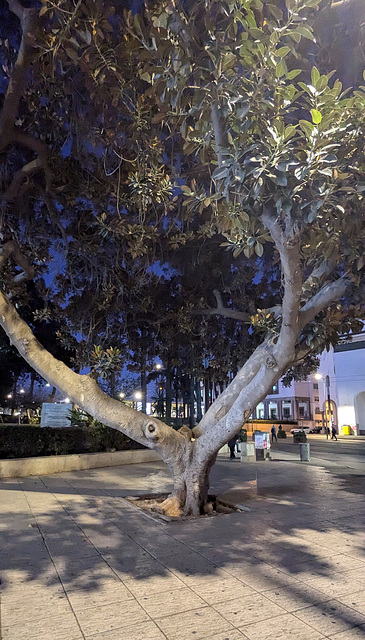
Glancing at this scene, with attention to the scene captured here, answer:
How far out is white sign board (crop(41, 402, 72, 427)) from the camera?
14.1 metres

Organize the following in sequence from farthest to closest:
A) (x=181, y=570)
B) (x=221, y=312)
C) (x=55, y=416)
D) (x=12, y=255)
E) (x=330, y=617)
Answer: (x=55, y=416) → (x=221, y=312) → (x=12, y=255) → (x=181, y=570) → (x=330, y=617)

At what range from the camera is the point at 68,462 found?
12.1m

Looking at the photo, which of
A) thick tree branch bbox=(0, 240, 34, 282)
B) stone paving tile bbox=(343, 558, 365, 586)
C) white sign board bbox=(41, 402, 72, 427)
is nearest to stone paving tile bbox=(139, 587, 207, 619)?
stone paving tile bbox=(343, 558, 365, 586)

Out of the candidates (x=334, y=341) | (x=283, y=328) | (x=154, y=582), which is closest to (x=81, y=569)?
(x=154, y=582)

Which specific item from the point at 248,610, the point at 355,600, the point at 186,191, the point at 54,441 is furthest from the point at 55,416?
the point at 355,600

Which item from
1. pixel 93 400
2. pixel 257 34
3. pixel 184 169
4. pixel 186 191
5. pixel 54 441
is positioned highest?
pixel 184 169

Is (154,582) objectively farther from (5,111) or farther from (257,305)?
(257,305)

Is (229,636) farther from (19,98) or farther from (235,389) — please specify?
(19,98)

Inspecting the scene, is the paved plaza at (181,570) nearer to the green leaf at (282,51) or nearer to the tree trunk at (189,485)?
the tree trunk at (189,485)

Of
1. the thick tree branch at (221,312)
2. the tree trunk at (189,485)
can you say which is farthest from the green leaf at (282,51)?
the thick tree branch at (221,312)

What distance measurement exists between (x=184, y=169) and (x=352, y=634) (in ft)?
27.4

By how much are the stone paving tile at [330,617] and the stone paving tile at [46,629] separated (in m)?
1.81

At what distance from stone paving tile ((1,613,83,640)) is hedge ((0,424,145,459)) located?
30.8 feet

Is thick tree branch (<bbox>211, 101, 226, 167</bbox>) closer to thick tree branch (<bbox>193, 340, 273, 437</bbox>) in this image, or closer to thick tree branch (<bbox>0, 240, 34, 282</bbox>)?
thick tree branch (<bbox>193, 340, 273, 437</bbox>)
